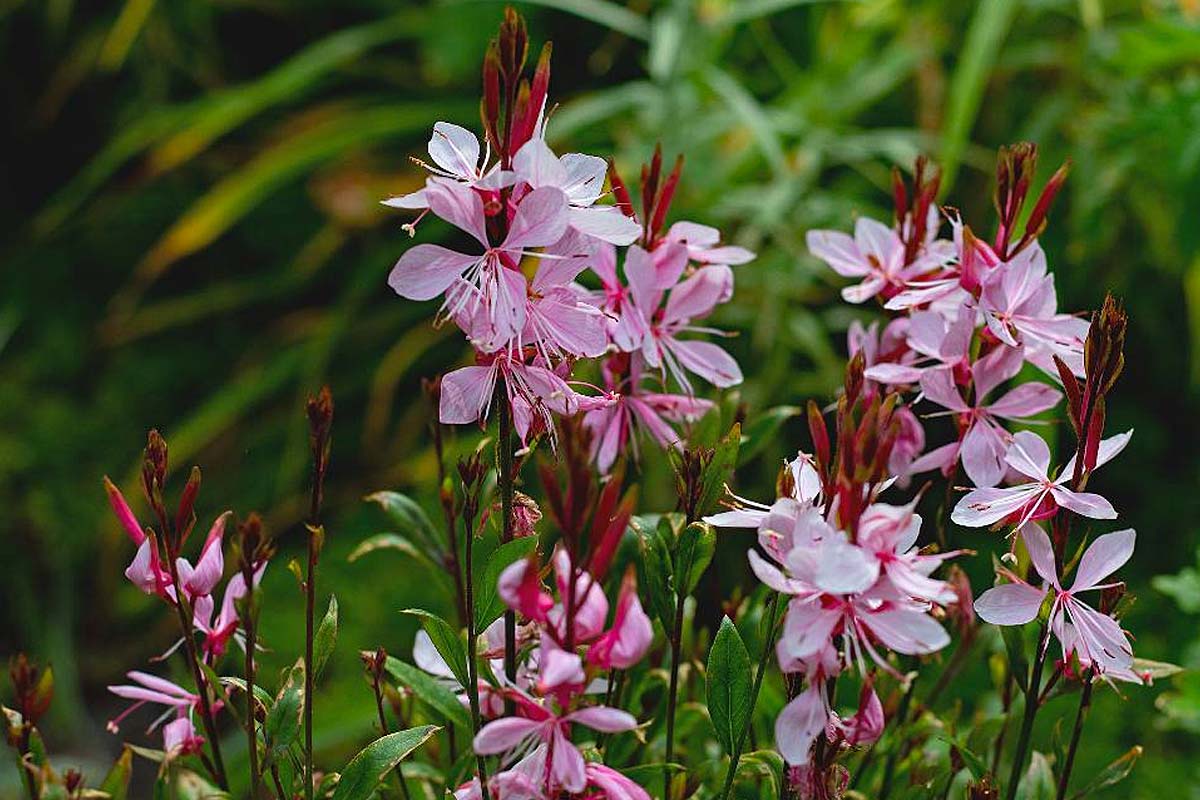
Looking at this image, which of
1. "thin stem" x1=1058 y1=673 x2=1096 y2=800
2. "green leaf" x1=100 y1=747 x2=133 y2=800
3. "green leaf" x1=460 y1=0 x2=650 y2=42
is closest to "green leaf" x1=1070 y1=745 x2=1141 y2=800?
"thin stem" x1=1058 y1=673 x2=1096 y2=800

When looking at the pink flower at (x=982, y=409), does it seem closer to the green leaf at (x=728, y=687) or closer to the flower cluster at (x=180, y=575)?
the green leaf at (x=728, y=687)

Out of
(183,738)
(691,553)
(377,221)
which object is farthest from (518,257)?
(377,221)

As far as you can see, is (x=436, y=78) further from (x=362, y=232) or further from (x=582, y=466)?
(x=582, y=466)

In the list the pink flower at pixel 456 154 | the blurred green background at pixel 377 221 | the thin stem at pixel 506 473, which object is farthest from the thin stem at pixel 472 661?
the blurred green background at pixel 377 221

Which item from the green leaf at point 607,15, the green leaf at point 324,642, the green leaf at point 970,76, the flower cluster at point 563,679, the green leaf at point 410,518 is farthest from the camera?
the green leaf at point 607,15

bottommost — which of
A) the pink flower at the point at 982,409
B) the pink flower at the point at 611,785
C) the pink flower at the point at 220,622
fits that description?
the pink flower at the point at 611,785

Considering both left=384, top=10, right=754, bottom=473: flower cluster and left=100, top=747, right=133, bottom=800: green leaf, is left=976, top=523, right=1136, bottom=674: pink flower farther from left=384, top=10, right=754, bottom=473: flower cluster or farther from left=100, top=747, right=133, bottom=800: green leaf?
left=100, top=747, right=133, bottom=800: green leaf

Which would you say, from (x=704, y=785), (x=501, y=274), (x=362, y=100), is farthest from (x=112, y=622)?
(x=501, y=274)
